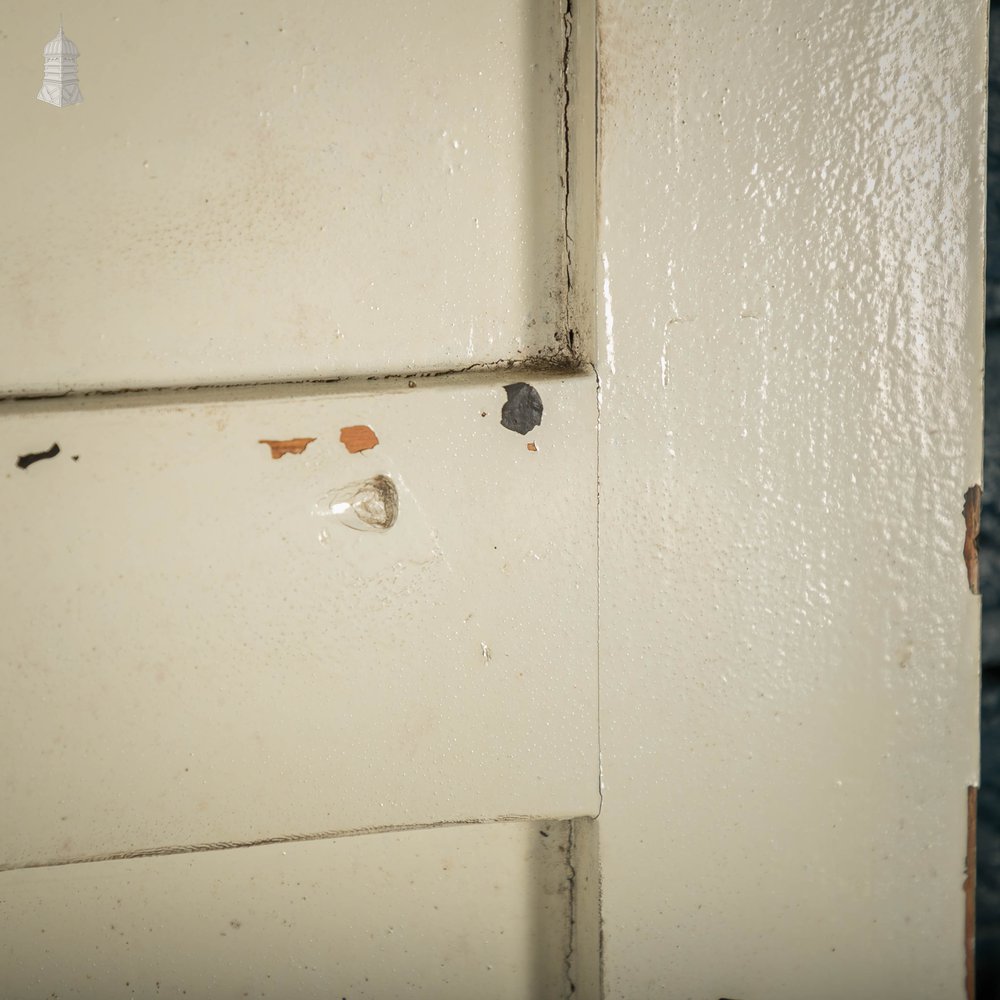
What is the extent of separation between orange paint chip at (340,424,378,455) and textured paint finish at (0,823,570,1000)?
377mm

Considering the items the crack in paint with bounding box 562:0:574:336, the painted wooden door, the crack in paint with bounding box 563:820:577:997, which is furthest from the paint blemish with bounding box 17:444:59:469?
the crack in paint with bounding box 563:820:577:997

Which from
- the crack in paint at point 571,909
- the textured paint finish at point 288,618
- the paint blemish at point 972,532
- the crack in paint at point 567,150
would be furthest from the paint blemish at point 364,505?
the paint blemish at point 972,532

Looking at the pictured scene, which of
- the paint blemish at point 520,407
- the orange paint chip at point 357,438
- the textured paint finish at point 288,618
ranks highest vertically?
the paint blemish at point 520,407

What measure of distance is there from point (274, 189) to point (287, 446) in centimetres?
22

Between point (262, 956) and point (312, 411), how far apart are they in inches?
20.3

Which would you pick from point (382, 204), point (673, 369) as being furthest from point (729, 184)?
point (382, 204)

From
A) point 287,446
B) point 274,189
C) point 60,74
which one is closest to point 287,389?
point 287,446

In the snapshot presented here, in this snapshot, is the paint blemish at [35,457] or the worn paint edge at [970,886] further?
the worn paint edge at [970,886]

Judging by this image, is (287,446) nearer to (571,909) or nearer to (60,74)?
(60,74)

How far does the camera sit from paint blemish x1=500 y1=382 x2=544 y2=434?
0.62 meters

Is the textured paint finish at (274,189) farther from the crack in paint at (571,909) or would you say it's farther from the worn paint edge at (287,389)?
the crack in paint at (571,909)

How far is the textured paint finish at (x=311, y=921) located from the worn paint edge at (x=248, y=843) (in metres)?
0.03

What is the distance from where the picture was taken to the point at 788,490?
26.2 inches

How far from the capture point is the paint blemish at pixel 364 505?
61 centimetres
